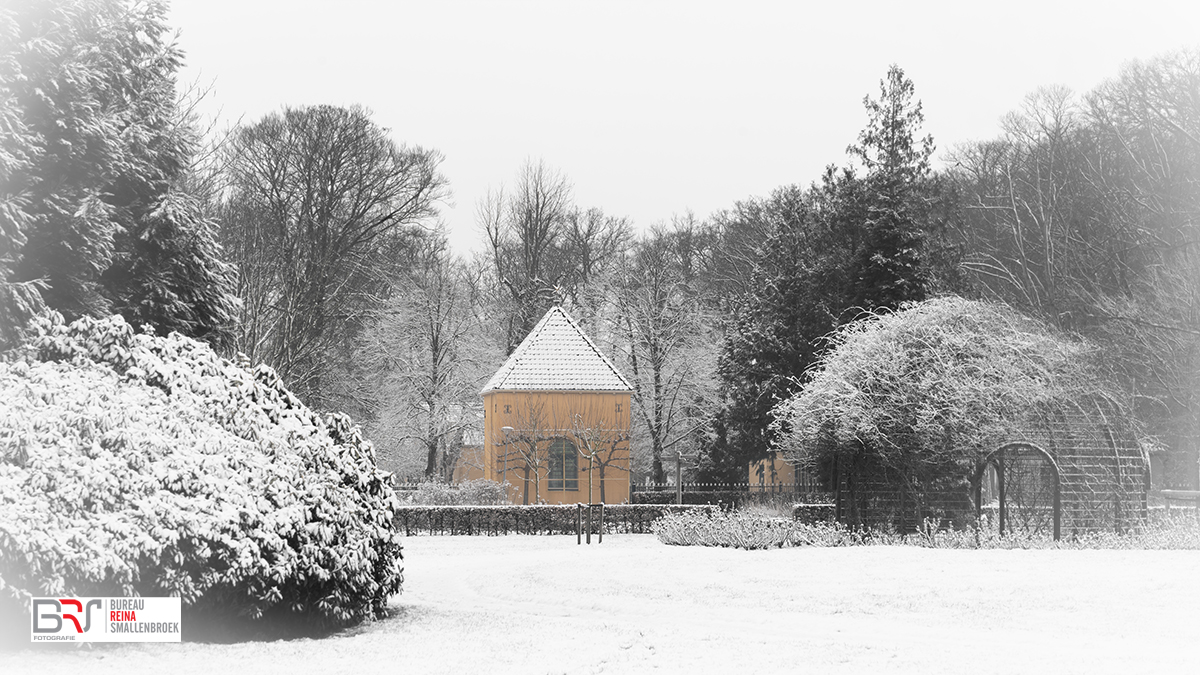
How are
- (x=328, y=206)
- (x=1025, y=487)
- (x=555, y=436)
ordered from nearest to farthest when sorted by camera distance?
(x=1025, y=487) → (x=555, y=436) → (x=328, y=206)

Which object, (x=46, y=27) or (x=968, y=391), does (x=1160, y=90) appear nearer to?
(x=968, y=391)

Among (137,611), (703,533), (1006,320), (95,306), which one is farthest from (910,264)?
(137,611)

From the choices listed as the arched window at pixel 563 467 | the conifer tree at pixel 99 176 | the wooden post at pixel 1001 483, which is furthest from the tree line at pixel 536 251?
the wooden post at pixel 1001 483

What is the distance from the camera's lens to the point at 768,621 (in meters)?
10.9

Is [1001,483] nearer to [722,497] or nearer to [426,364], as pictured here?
[722,497]

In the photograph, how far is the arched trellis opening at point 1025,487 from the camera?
17.8 meters

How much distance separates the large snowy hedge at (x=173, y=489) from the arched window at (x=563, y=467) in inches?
842

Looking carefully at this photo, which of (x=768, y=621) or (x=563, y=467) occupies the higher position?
(x=563, y=467)

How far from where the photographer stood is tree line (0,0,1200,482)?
14.8m

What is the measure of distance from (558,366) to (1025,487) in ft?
57.4

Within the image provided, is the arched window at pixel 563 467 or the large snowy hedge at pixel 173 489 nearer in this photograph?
the large snowy hedge at pixel 173 489

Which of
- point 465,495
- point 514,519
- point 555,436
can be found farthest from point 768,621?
point 555,436

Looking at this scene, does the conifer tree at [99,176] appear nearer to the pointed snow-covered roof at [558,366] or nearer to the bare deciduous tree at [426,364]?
the pointed snow-covered roof at [558,366]

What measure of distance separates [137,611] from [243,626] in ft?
3.68
